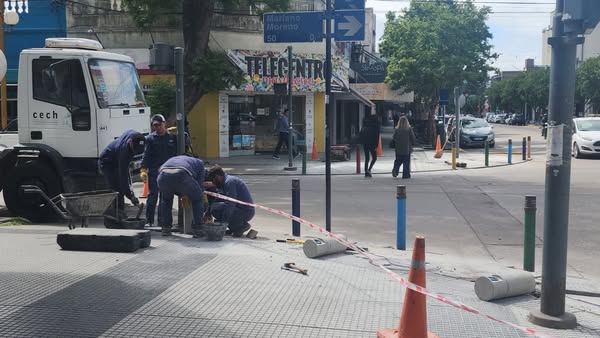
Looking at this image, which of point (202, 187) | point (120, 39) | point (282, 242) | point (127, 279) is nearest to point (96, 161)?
point (202, 187)

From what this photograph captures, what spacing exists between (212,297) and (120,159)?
4416 millimetres

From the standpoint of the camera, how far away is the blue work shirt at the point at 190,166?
325 inches

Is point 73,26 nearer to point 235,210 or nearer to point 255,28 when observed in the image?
point 255,28

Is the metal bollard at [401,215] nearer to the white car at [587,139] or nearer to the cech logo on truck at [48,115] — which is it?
the cech logo on truck at [48,115]

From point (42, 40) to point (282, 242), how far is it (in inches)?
746

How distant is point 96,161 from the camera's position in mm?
10352

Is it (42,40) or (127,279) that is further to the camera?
(42,40)

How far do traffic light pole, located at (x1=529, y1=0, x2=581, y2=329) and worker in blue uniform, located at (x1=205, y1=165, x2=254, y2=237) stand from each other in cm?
454

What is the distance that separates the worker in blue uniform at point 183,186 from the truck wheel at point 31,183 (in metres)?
2.55

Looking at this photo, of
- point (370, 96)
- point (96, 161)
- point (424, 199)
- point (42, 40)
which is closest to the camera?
point (96, 161)

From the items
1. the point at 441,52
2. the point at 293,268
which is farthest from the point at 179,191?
the point at 441,52

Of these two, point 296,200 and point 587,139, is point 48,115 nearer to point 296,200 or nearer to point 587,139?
point 296,200

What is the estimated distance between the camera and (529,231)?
7359 mm

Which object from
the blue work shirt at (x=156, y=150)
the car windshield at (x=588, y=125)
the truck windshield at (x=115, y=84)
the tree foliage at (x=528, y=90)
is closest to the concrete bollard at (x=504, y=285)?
the blue work shirt at (x=156, y=150)
